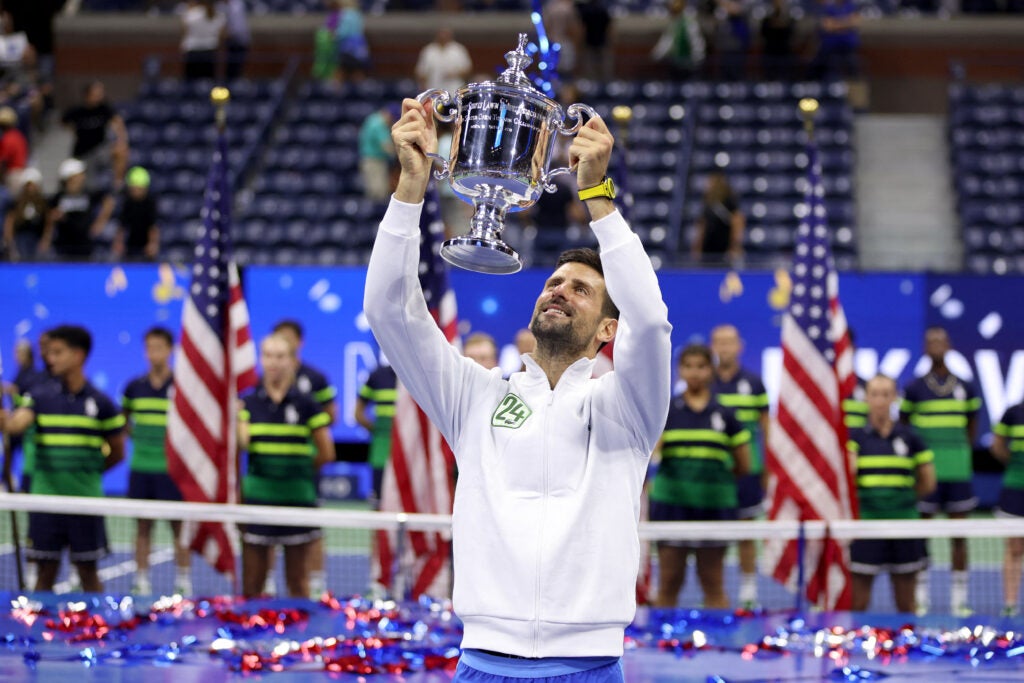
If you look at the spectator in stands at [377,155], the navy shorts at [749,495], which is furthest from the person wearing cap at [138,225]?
the navy shorts at [749,495]

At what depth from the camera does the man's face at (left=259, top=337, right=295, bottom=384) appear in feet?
27.9

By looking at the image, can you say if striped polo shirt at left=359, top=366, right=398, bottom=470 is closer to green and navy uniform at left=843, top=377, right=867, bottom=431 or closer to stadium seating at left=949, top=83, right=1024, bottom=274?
green and navy uniform at left=843, top=377, right=867, bottom=431

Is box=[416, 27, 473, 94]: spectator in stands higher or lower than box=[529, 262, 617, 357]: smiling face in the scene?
higher

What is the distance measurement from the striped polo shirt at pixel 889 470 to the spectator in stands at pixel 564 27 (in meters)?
9.58

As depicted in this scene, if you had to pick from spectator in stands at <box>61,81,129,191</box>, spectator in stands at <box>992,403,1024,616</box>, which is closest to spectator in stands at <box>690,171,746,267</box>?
spectator in stands at <box>992,403,1024,616</box>

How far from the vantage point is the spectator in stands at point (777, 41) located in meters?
17.7

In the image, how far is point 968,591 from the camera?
9938mm

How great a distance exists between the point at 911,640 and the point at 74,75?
1779cm

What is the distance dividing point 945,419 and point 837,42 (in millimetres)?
9010

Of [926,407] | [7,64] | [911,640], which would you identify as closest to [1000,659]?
[911,640]

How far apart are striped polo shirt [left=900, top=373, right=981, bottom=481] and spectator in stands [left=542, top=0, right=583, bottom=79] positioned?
836 centimetres

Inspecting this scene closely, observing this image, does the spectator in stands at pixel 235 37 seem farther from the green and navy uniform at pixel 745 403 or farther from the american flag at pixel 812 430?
the american flag at pixel 812 430

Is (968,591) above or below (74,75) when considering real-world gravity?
below

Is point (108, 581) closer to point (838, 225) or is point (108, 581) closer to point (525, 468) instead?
point (525, 468)
